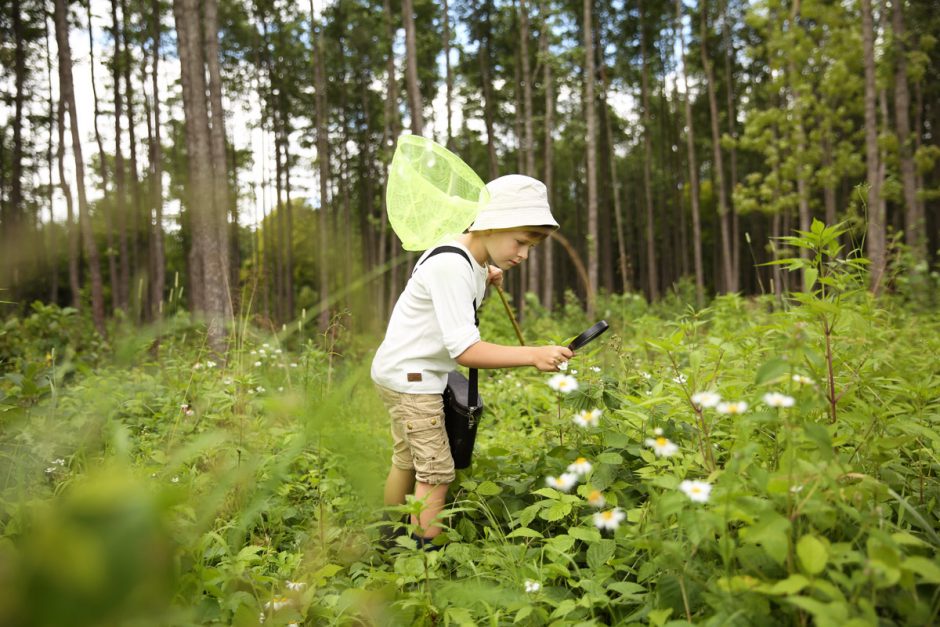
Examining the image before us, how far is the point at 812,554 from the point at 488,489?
1.28 metres

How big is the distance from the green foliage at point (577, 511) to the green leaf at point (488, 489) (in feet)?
0.05

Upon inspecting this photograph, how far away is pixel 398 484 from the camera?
2627 millimetres

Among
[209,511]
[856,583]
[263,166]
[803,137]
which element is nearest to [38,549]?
[209,511]

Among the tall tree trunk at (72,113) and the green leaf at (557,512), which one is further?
the tall tree trunk at (72,113)

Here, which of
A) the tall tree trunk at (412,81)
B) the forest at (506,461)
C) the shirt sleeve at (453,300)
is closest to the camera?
the forest at (506,461)

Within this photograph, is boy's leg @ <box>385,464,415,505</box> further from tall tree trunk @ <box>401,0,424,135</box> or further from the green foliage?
tall tree trunk @ <box>401,0,424,135</box>

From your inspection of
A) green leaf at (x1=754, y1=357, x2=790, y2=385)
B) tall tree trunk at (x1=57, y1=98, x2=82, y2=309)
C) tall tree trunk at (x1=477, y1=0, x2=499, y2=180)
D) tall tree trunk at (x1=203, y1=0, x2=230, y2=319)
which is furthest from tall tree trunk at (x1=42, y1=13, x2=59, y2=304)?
green leaf at (x1=754, y1=357, x2=790, y2=385)

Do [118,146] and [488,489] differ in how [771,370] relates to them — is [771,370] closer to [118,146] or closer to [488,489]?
[488,489]

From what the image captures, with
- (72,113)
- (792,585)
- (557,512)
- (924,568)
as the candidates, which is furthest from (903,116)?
(72,113)

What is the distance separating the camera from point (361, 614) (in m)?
1.74

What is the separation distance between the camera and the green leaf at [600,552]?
6.06 ft

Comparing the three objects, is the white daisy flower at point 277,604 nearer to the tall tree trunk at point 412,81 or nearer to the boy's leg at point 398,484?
the boy's leg at point 398,484

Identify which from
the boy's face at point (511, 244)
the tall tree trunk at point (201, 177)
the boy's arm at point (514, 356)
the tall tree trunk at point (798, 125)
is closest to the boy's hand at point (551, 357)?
the boy's arm at point (514, 356)

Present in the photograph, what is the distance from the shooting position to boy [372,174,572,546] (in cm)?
233
